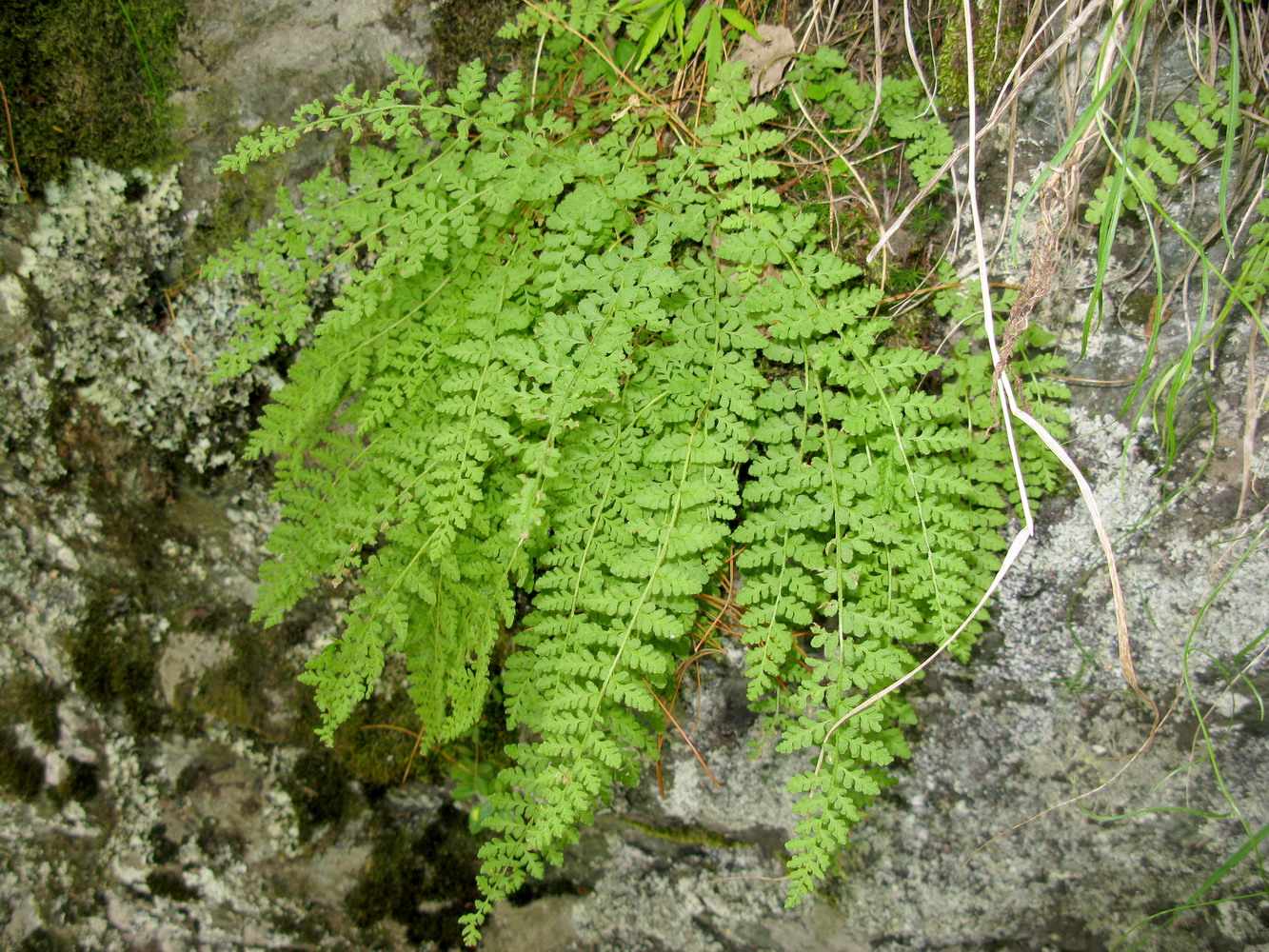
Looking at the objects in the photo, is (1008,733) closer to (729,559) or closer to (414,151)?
→ (729,559)

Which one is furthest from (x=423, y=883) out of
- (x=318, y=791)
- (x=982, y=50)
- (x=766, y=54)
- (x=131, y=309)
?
(x=982, y=50)

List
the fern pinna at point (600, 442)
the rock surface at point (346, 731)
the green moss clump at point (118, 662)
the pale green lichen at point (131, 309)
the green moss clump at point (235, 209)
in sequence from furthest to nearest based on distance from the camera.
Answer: the green moss clump at point (118, 662) < the green moss clump at point (235, 209) < the pale green lichen at point (131, 309) < the rock surface at point (346, 731) < the fern pinna at point (600, 442)

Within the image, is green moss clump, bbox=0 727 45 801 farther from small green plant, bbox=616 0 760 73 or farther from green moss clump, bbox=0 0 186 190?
small green plant, bbox=616 0 760 73

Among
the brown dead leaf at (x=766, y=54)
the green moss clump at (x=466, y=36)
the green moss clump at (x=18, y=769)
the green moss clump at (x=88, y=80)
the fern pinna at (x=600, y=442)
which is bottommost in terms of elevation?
the green moss clump at (x=18, y=769)

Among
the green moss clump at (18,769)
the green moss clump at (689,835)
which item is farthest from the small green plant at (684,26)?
the green moss clump at (18,769)

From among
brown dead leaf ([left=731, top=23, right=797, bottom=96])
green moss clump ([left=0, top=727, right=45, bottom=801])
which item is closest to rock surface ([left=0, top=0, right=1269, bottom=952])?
green moss clump ([left=0, top=727, right=45, bottom=801])

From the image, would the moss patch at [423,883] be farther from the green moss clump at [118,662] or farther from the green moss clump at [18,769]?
the green moss clump at [18,769]

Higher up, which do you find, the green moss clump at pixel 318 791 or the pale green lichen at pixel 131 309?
the pale green lichen at pixel 131 309

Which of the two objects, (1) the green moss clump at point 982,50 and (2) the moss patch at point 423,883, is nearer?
(1) the green moss clump at point 982,50
